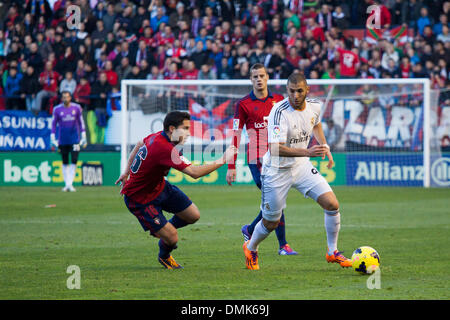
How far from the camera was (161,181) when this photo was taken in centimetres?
861

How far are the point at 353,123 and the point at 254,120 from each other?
12596 millimetres

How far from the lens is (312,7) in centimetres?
2505

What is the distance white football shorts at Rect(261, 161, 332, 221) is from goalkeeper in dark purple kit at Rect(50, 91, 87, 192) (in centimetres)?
1272

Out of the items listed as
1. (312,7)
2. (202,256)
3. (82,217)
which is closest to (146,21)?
(312,7)

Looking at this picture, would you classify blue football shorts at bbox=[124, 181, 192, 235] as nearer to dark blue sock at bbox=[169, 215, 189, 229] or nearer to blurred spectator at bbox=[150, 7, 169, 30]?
dark blue sock at bbox=[169, 215, 189, 229]

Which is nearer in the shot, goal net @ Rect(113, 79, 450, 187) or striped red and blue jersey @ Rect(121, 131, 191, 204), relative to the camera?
striped red and blue jersey @ Rect(121, 131, 191, 204)

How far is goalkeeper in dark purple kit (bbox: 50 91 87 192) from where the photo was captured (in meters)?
20.4

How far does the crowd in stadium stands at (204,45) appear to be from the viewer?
2298 cm

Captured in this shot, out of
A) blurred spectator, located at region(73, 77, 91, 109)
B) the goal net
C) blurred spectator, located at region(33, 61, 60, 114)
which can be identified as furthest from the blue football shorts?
Result: blurred spectator, located at region(33, 61, 60, 114)

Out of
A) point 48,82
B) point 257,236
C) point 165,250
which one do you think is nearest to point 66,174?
point 48,82

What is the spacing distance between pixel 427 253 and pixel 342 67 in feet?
46.8

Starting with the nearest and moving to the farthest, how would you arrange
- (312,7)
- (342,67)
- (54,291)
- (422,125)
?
(54,291) → (422,125) → (342,67) → (312,7)

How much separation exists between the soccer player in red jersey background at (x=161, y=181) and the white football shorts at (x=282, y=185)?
0.52m
